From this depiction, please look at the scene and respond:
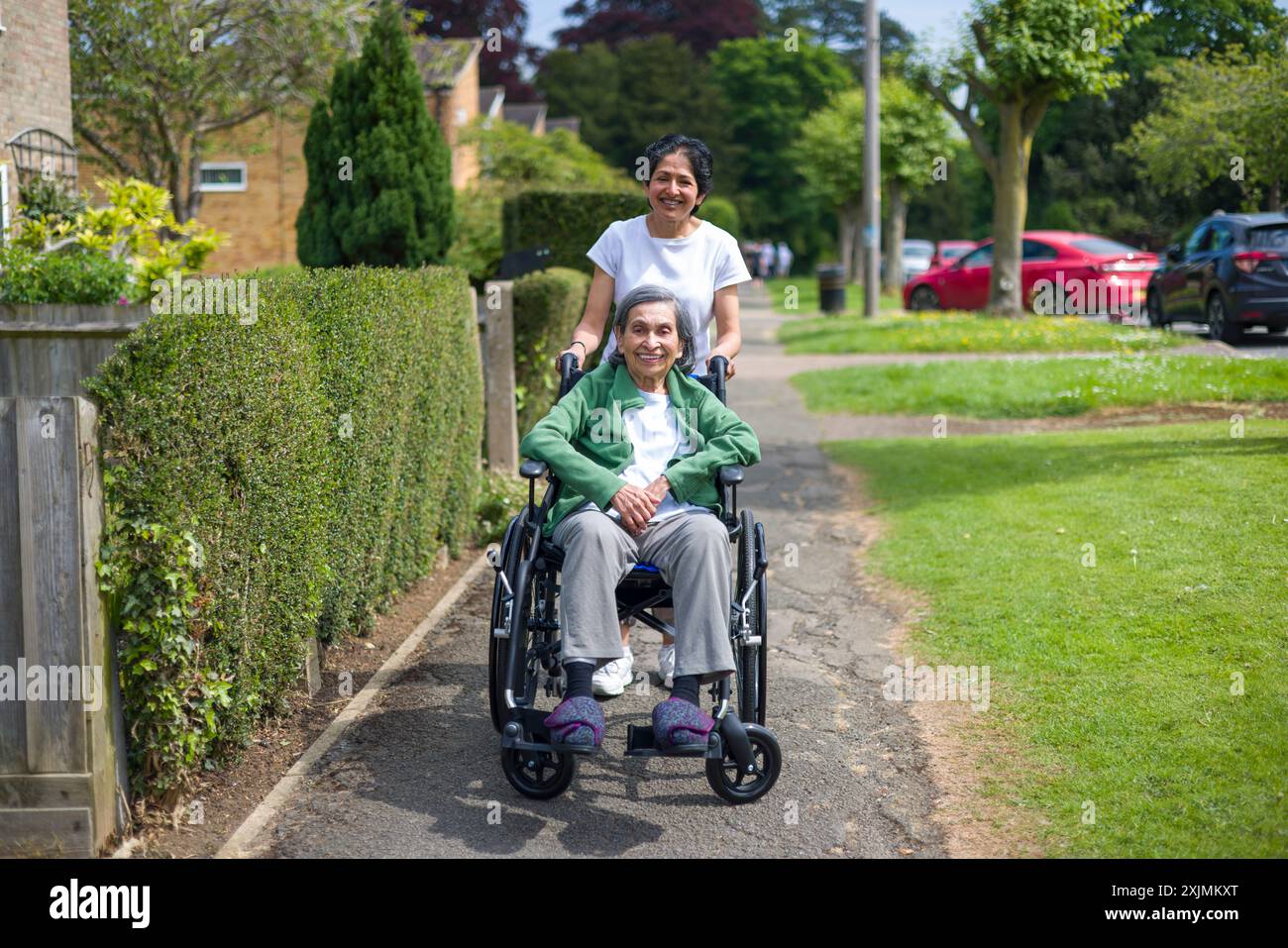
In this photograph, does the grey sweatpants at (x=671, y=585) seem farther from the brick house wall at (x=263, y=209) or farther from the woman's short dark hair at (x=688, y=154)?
the brick house wall at (x=263, y=209)

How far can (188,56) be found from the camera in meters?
20.1

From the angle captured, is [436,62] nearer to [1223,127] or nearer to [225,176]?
[225,176]

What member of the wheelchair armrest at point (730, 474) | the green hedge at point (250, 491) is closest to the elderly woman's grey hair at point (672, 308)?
the wheelchair armrest at point (730, 474)

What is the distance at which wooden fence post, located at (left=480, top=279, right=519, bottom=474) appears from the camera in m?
9.30

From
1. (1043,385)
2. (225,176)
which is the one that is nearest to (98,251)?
(1043,385)

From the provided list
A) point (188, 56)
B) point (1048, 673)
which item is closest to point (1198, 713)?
point (1048, 673)

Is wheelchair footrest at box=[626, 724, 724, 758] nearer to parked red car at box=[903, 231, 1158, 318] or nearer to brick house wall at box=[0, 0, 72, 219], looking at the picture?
brick house wall at box=[0, 0, 72, 219]

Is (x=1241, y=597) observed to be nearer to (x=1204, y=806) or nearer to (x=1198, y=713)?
(x=1198, y=713)

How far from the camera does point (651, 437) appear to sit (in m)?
4.93

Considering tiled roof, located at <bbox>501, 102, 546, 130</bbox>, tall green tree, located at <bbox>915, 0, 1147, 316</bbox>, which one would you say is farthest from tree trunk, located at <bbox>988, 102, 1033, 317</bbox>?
tiled roof, located at <bbox>501, 102, 546, 130</bbox>

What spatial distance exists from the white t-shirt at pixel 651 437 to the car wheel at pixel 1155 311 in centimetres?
1677
